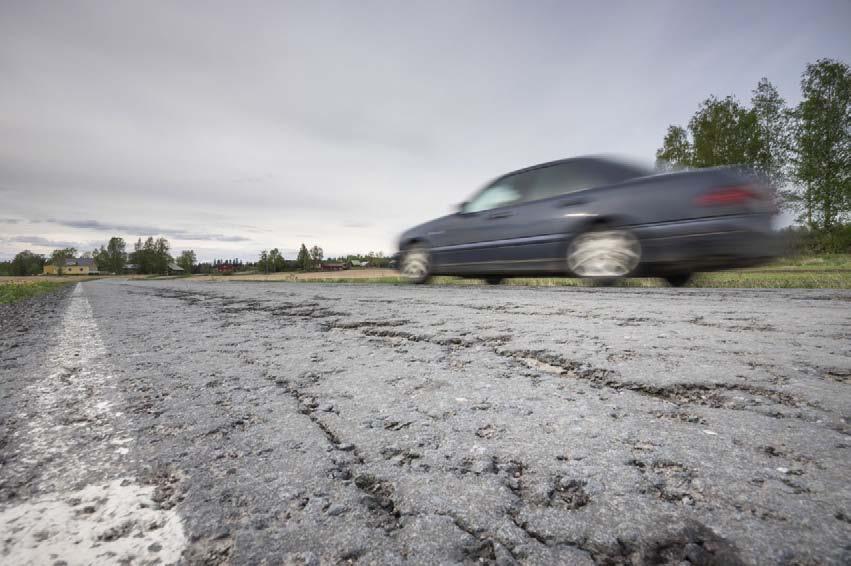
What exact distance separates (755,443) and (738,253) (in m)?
3.96

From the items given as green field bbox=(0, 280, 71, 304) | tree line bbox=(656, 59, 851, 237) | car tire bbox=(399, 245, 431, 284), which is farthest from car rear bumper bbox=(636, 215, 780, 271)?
tree line bbox=(656, 59, 851, 237)

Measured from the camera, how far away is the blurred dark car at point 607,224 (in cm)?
402

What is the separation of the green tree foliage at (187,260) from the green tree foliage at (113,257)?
13505 mm

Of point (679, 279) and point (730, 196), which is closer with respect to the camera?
point (730, 196)

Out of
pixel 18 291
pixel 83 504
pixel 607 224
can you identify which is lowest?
pixel 83 504

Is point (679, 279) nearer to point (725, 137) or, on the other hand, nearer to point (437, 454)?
point (437, 454)

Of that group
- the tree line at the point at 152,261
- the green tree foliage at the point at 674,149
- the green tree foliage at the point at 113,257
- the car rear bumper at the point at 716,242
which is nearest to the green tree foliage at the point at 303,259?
the tree line at the point at 152,261

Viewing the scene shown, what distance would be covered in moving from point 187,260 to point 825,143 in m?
123

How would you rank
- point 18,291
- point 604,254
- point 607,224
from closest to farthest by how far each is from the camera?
point 607,224 < point 604,254 < point 18,291

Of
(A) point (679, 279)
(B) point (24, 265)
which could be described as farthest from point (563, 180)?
(B) point (24, 265)

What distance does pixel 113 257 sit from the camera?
356ft

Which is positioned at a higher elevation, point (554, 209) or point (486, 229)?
point (554, 209)

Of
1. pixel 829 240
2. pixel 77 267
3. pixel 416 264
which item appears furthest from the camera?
pixel 77 267

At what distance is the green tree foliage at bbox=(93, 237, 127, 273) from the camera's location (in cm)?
10816
